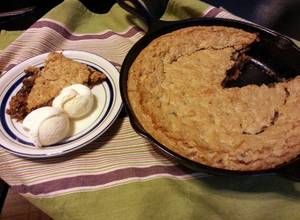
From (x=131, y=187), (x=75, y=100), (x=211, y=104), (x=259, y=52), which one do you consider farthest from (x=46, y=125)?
(x=259, y=52)

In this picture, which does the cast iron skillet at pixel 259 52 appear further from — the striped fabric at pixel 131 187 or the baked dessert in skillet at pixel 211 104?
the striped fabric at pixel 131 187

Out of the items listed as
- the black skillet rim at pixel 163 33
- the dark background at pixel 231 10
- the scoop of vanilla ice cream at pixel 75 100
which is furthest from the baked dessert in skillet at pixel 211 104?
the dark background at pixel 231 10

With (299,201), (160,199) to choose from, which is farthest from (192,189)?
(299,201)

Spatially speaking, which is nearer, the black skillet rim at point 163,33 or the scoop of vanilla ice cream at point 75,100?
the black skillet rim at point 163,33

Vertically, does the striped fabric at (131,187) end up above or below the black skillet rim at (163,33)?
below

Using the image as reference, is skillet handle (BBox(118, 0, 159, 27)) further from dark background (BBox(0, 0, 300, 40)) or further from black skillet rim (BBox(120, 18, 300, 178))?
dark background (BBox(0, 0, 300, 40))

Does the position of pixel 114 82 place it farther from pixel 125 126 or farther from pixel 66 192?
pixel 66 192
